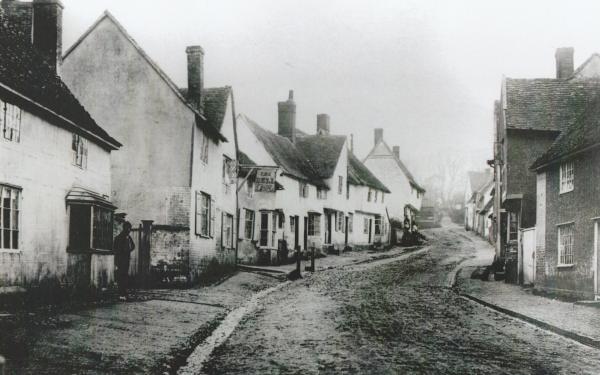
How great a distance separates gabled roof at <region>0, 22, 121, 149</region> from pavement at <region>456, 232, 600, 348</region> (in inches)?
494

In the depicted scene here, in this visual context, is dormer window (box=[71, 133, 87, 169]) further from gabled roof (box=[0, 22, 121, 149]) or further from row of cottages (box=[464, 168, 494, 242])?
row of cottages (box=[464, 168, 494, 242])

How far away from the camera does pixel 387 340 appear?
11531 millimetres

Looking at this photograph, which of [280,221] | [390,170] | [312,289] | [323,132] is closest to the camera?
[312,289]

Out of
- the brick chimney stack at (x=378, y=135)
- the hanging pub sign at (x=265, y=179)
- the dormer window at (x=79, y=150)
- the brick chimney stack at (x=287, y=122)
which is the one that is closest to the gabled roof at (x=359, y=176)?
the brick chimney stack at (x=287, y=122)

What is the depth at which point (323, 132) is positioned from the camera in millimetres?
56188

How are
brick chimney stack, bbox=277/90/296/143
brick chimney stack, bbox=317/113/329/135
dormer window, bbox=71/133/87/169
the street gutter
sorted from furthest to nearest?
brick chimney stack, bbox=317/113/329/135 → brick chimney stack, bbox=277/90/296/143 → dormer window, bbox=71/133/87/169 → the street gutter

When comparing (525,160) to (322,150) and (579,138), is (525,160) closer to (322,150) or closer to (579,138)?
(579,138)

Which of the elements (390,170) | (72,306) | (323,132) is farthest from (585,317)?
(390,170)

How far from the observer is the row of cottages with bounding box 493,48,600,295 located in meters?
20.7

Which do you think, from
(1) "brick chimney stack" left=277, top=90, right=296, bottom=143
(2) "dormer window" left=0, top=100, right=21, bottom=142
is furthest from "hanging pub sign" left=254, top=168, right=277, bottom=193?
(1) "brick chimney stack" left=277, top=90, right=296, bottom=143

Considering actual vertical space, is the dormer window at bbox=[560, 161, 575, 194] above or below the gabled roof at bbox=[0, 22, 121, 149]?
below

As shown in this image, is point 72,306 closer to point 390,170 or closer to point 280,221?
point 280,221

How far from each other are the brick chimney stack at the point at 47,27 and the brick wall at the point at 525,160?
19.3 m

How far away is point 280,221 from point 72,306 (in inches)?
975
